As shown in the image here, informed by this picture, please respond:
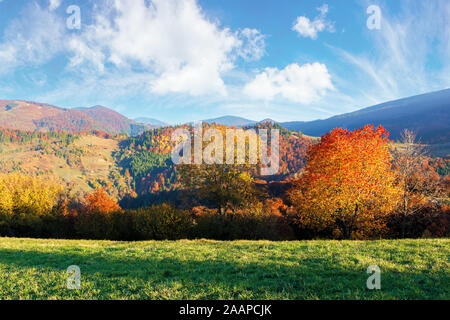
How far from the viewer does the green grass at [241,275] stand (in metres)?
7.68

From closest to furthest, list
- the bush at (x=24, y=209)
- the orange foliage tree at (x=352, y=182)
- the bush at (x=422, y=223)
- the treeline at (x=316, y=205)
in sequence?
the orange foliage tree at (x=352, y=182) → the treeline at (x=316, y=205) → the bush at (x=422, y=223) → the bush at (x=24, y=209)

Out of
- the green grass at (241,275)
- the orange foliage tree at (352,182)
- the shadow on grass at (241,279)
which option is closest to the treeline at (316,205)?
the orange foliage tree at (352,182)

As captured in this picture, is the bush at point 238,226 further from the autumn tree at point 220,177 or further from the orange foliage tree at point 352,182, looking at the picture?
the orange foliage tree at point 352,182

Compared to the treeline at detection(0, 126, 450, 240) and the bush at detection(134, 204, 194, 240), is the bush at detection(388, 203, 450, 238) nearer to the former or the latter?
the treeline at detection(0, 126, 450, 240)

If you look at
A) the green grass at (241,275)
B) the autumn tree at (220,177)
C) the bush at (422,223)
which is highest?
the autumn tree at (220,177)

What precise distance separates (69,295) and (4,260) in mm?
10381

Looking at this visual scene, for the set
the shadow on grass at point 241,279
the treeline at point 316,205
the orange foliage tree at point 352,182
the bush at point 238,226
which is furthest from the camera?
the bush at point 238,226

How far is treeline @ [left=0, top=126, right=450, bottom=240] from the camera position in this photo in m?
27.9

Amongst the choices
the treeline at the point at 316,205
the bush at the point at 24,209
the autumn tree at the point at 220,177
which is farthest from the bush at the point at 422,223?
the bush at the point at 24,209

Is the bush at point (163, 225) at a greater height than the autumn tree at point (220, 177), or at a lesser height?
lesser

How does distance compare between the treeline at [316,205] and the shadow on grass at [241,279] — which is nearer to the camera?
the shadow on grass at [241,279]

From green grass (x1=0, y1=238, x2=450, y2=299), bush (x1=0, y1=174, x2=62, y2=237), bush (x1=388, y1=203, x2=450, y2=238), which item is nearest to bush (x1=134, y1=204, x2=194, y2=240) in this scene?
green grass (x1=0, y1=238, x2=450, y2=299)

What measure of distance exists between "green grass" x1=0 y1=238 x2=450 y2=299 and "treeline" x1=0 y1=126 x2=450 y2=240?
1526 centimetres

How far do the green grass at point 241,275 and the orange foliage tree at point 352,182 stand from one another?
1383cm
